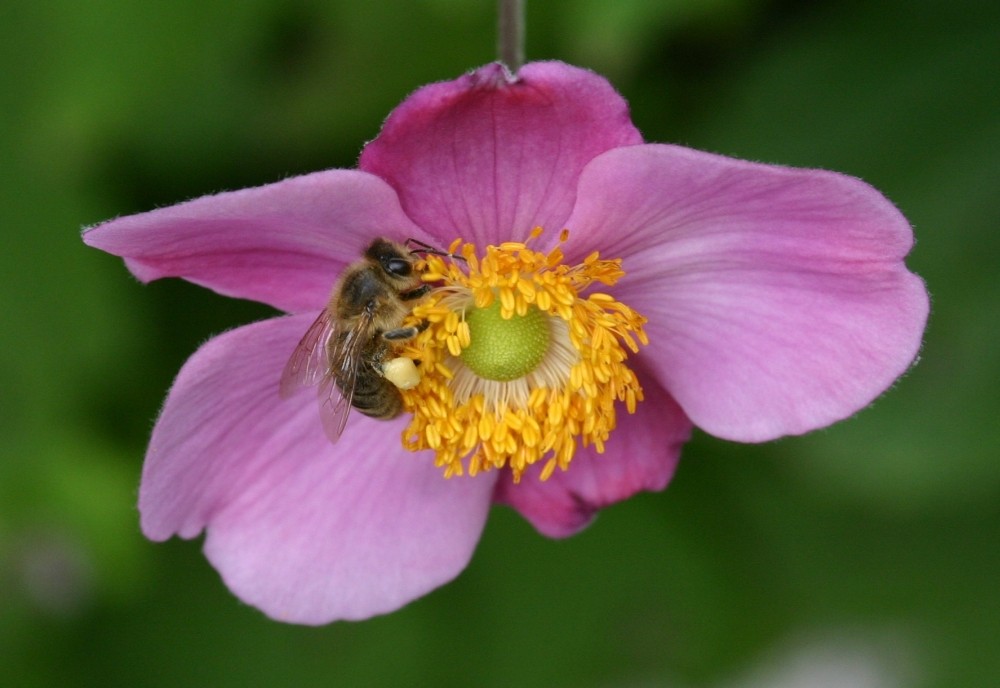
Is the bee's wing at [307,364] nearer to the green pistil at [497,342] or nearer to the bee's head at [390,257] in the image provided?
the bee's head at [390,257]

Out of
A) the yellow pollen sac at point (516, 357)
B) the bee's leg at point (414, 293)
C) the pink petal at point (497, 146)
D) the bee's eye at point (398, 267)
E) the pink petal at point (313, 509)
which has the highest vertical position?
the pink petal at point (497, 146)

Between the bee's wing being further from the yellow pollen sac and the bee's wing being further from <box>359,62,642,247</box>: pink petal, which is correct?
<box>359,62,642,247</box>: pink petal

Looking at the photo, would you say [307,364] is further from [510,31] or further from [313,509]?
[510,31]

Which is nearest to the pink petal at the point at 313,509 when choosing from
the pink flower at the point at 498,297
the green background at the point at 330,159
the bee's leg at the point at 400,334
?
the pink flower at the point at 498,297

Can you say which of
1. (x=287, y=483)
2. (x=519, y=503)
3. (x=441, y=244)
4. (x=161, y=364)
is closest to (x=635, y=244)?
(x=441, y=244)

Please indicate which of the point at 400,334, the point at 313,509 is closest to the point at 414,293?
the point at 400,334

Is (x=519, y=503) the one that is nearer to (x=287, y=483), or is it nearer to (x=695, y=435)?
(x=287, y=483)
